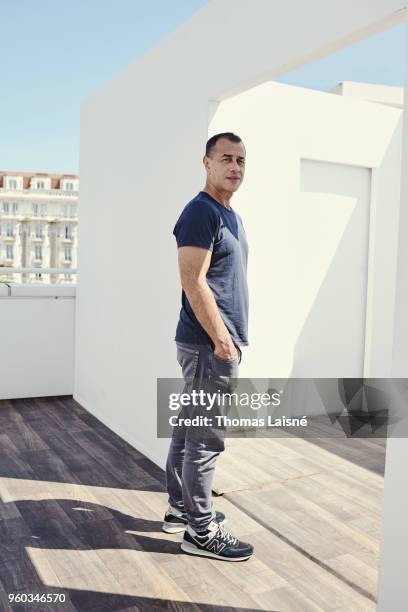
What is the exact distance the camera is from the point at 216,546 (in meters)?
2.48

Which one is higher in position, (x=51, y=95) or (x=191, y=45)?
Answer: (x=51, y=95)

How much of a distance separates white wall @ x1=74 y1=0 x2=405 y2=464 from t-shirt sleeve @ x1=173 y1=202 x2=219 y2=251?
2.42ft

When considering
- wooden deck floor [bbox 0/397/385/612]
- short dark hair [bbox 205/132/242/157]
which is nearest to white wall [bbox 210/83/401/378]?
wooden deck floor [bbox 0/397/385/612]

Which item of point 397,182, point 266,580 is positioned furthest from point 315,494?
point 397,182

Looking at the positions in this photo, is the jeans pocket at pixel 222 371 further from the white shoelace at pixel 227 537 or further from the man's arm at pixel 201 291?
the white shoelace at pixel 227 537

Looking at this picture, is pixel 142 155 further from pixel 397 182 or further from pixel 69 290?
pixel 397 182

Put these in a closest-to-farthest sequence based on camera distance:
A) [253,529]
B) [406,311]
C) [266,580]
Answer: [406,311] → [266,580] → [253,529]

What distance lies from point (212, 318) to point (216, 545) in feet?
2.98

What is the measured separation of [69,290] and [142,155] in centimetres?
164

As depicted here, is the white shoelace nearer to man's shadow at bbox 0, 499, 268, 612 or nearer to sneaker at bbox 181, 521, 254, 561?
sneaker at bbox 181, 521, 254, 561

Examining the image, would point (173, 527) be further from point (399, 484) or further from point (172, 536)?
point (399, 484)

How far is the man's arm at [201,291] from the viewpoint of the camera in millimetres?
2318

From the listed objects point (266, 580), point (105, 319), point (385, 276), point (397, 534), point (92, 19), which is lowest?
point (266, 580)

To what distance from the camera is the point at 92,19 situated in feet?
56.6
